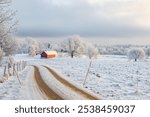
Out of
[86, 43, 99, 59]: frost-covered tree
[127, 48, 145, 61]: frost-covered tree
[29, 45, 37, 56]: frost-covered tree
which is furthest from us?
[86, 43, 99, 59]: frost-covered tree

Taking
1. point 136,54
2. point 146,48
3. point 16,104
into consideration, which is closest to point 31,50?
point 16,104

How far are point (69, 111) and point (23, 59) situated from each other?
145 feet

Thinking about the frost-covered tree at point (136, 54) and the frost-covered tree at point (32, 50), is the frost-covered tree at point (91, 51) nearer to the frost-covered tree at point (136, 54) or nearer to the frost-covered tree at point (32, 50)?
the frost-covered tree at point (136, 54)

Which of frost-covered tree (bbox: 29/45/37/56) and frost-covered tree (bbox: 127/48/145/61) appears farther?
frost-covered tree (bbox: 127/48/145/61)

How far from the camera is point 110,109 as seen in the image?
1447 cm

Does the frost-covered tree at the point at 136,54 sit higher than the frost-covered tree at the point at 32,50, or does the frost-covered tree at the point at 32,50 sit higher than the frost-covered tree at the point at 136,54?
the frost-covered tree at the point at 32,50

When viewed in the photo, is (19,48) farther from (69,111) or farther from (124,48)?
(124,48)

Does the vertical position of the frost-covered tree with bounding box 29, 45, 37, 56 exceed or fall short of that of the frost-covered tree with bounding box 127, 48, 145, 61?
it exceeds it

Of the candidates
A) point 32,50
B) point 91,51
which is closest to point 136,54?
point 91,51

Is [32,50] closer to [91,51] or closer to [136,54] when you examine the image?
[136,54]

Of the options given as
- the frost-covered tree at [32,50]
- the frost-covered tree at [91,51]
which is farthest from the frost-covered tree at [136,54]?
the frost-covered tree at [32,50]

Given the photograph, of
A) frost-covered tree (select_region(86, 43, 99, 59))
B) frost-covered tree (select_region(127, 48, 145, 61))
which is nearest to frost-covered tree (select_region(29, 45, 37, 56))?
Result: frost-covered tree (select_region(127, 48, 145, 61))

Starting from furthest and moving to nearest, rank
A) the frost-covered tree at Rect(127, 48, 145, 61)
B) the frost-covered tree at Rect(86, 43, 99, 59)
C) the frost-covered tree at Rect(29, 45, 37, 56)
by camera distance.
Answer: the frost-covered tree at Rect(86, 43, 99, 59) < the frost-covered tree at Rect(127, 48, 145, 61) < the frost-covered tree at Rect(29, 45, 37, 56)

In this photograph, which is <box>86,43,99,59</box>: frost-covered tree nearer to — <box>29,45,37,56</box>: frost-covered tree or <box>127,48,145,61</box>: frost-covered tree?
<box>127,48,145,61</box>: frost-covered tree
